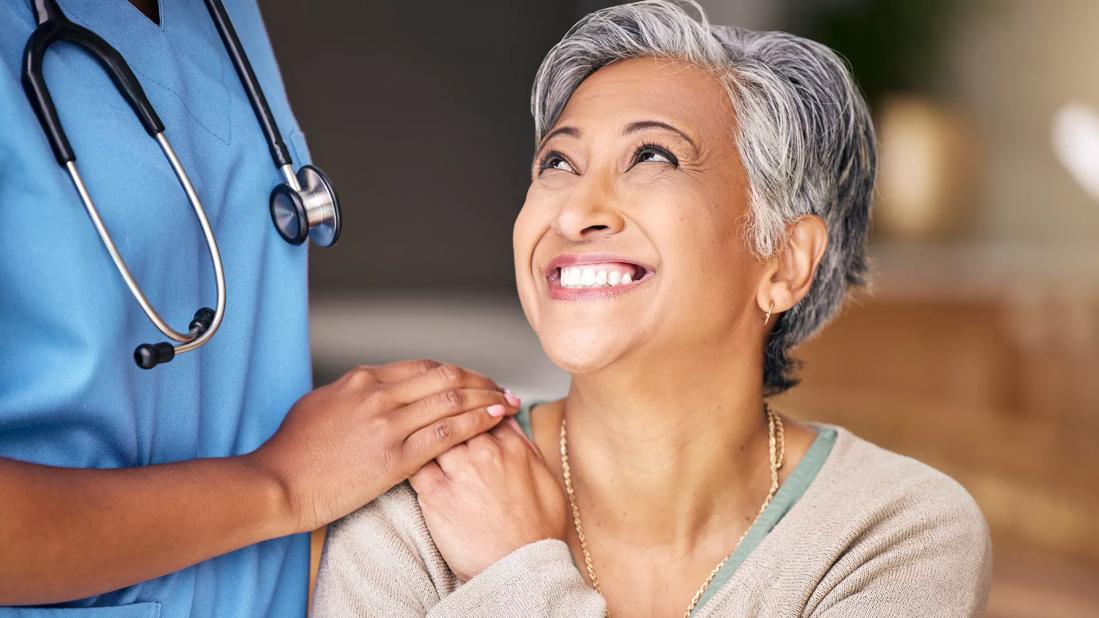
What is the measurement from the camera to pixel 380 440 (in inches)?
48.0

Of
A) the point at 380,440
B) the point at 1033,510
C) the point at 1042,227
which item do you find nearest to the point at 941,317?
the point at 1033,510

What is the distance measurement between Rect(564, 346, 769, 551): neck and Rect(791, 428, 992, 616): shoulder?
0.12m

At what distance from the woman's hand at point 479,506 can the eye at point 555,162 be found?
371 mm

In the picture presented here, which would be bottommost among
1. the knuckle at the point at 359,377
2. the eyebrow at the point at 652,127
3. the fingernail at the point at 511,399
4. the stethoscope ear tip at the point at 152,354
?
the fingernail at the point at 511,399

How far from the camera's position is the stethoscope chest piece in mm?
1219

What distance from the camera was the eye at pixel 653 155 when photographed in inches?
55.2

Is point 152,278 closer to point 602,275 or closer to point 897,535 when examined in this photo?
point 602,275

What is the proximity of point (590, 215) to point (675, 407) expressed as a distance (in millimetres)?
298

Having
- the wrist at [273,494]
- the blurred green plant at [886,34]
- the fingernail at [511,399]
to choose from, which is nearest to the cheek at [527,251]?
the fingernail at [511,399]

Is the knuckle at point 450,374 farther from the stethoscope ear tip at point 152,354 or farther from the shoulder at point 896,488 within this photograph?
the shoulder at point 896,488

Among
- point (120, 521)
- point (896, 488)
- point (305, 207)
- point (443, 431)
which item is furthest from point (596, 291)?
point (120, 521)

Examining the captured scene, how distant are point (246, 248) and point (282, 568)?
14.7 inches

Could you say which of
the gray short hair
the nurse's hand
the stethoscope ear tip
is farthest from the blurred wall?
Answer: the stethoscope ear tip

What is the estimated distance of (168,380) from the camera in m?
1.11
